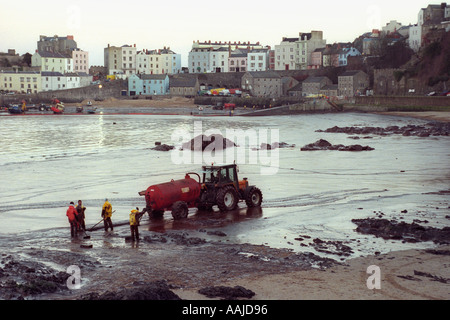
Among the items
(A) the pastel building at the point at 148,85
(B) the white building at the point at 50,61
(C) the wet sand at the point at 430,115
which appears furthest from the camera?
(B) the white building at the point at 50,61

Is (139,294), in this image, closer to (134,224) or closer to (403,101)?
(134,224)

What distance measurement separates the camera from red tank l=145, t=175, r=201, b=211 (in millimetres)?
22812

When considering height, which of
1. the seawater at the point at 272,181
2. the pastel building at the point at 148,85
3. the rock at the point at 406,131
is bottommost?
the seawater at the point at 272,181

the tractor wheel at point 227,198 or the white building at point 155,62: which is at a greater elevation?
the white building at point 155,62

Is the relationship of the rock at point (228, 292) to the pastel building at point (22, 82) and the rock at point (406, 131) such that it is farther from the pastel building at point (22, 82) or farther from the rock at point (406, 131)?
the pastel building at point (22, 82)

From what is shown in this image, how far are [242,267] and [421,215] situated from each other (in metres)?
9.78

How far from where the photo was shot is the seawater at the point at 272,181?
22891 mm

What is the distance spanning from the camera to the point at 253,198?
83.9 ft

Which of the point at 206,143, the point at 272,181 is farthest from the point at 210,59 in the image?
the point at 272,181

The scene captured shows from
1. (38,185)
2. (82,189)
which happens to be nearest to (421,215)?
(82,189)

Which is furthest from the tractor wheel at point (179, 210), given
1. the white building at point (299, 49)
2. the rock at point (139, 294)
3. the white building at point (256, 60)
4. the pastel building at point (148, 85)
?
the white building at point (256, 60)

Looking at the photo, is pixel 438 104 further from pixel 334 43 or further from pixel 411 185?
pixel 334 43

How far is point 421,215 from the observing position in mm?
23734
